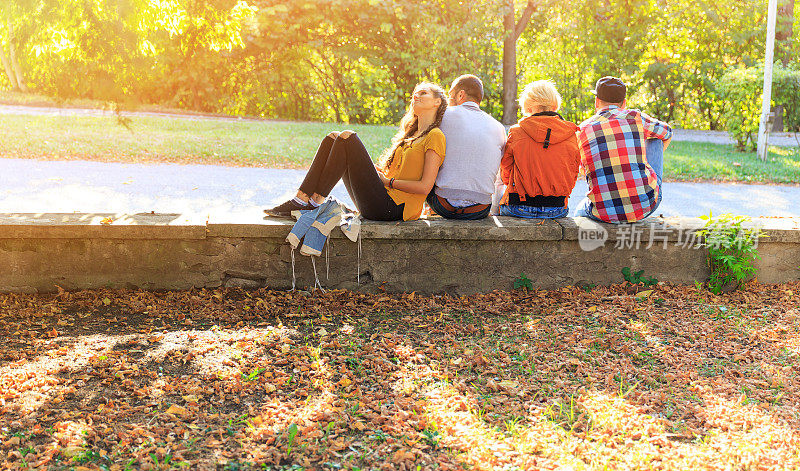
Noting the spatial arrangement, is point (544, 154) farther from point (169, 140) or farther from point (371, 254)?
point (169, 140)

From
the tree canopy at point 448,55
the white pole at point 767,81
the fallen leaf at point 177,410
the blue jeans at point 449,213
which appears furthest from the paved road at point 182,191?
the tree canopy at point 448,55

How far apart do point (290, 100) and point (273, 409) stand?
1852 cm

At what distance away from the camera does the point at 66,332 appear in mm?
3590

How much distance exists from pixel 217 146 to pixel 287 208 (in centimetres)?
853

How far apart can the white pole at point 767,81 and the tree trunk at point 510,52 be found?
6069 millimetres

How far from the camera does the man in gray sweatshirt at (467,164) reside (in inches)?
176

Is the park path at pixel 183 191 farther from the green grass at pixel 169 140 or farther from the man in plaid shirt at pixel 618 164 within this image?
the man in plaid shirt at pixel 618 164

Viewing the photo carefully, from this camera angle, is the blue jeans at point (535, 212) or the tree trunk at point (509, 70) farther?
the tree trunk at point (509, 70)

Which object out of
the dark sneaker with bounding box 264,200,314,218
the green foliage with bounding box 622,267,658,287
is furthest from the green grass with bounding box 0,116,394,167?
the green foliage with bounding box 622,267,658,287

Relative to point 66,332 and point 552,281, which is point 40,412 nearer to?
point 66,332

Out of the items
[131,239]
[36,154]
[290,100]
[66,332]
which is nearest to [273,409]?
[66,332]

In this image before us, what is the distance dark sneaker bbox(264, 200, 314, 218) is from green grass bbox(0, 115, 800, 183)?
6661 mm

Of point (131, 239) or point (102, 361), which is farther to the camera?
point (131, 239)

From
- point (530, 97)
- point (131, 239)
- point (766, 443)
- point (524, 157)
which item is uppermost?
point (530, 97)
